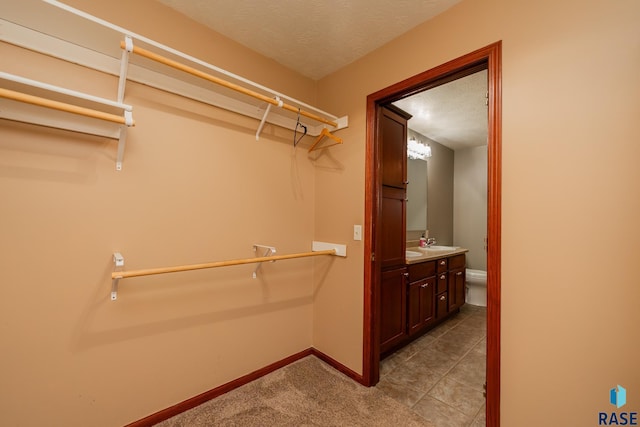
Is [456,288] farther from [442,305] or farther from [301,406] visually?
Answer: [301,406]

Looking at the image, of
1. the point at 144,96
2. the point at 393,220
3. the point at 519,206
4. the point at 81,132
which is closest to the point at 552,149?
the point at 519,206

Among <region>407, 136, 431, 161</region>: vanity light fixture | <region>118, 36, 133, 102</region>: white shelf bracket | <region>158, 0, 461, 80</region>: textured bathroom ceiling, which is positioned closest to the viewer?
<region>118, 36, 133, 102</region>: white shelf bracket

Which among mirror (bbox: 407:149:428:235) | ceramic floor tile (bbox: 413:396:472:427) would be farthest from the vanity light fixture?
ceramic floor tile (bbox: 413:396:472:427)

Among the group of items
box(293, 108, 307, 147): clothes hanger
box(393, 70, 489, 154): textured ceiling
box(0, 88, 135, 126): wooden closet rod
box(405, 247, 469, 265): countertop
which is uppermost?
box(393, 70, 489, 154): textured ceiling

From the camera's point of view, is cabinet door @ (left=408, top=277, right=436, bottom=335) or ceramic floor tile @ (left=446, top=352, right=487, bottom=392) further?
cabinet door @ (left=408, top=277, right=436, bottom=335)

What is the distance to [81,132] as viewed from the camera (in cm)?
131

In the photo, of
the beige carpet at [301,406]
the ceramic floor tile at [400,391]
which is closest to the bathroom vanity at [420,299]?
the ceramic floor tile at [400,391]

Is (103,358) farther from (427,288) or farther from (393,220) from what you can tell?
(427,288)

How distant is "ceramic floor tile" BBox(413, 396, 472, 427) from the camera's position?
1.60 meters

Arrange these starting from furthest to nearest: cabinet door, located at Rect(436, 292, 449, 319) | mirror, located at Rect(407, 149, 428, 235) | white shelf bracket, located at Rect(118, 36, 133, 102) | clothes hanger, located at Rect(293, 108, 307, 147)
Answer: mirror, located at Rect(407, 149, 428, 235), cabinet door, located at Rect(436, 292, 449, 319), clothes hanger, located at Rect(293, 108, 307, 147), white shelf bracket, located at Rect(118, 36, 133, 102)

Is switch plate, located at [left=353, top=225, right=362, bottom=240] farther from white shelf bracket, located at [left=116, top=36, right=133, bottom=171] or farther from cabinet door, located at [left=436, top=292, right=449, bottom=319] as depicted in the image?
cabinet door, located at [left=436, top=292, right=449, bottom=319]

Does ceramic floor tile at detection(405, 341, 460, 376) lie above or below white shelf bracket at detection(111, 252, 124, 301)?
below

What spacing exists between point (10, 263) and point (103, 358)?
0.66 m

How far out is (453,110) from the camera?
118 inches
